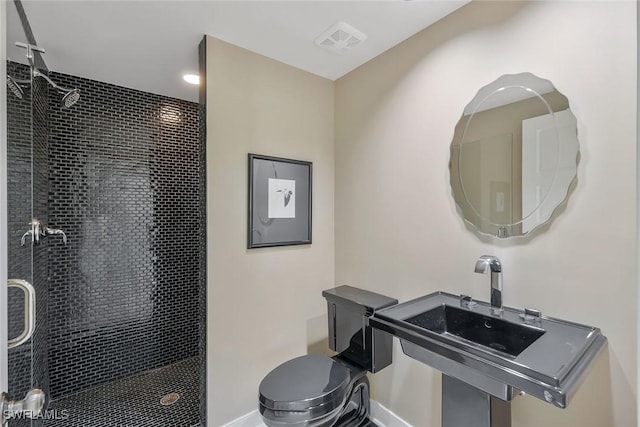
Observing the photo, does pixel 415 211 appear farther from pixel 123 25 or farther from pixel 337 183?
pixel 123 25

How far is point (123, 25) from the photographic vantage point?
5.57ft

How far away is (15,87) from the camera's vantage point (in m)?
1.22

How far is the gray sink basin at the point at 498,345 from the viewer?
90 cm

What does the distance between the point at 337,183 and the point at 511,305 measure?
1.43 meters

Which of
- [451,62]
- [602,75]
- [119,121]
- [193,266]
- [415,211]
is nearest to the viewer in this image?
[602,75]

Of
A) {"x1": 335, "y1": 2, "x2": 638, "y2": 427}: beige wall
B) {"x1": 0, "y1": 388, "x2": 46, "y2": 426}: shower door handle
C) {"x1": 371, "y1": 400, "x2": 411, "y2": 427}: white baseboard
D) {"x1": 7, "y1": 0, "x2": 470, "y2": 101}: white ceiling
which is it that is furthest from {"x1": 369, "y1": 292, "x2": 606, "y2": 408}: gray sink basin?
{"x1": 7, "y1": 0, "x2": 470, "y2": 101}: white ceiling

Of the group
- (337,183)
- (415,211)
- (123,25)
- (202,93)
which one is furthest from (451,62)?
(123,25)

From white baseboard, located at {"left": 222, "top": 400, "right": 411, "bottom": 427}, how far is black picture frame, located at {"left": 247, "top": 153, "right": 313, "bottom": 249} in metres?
1.12

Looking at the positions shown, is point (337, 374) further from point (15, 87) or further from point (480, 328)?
point (15, 87)

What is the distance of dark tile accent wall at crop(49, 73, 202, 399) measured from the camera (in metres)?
2.24

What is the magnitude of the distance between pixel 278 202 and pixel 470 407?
1558 millimetres

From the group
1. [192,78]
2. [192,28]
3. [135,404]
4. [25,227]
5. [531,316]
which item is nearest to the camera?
[531,316]

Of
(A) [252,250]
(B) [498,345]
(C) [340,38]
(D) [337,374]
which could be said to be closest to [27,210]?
(A) [252,250]

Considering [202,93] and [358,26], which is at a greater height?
[358,26]
